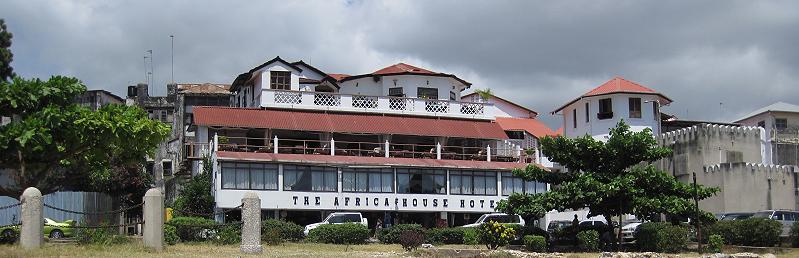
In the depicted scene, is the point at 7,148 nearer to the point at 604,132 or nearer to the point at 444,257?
the point at 444,257

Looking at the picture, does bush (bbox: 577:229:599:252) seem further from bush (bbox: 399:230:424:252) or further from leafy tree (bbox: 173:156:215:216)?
leafy tree (bbox: 173:156:215:216)

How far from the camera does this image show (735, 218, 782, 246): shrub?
35.7 m

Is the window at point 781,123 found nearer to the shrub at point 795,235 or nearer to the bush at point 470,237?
the shrub at point 795,235

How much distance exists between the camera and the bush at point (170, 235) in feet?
107

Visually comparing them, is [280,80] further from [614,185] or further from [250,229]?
[250,229]

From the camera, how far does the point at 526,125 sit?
2726 inches

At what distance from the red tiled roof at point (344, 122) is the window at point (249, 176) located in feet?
9.12

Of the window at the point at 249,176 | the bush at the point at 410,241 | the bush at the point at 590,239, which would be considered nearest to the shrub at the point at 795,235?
the bush at the point at 590,239

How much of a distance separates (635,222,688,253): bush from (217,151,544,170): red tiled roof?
55.6 ft

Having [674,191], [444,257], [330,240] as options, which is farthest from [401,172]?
[444,257]

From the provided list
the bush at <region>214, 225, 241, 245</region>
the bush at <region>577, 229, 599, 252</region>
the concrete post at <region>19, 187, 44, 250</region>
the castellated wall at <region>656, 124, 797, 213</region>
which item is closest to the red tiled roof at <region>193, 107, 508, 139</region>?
the castellated wall at <region>656, 124, 797, 213</region>

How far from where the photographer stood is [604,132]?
60.3 m

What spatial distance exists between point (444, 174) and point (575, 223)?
48.7ft

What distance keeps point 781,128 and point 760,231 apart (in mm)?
33179
